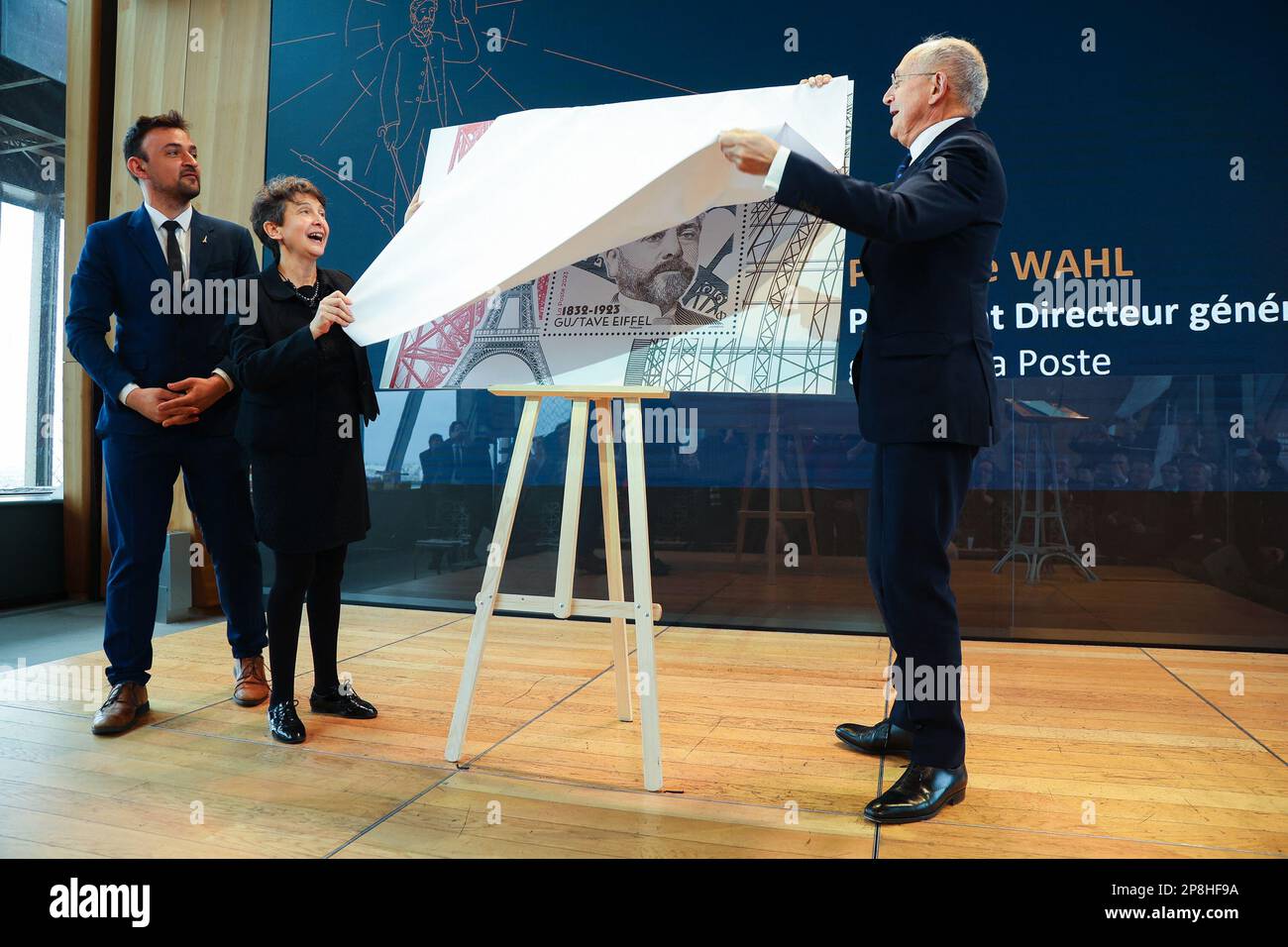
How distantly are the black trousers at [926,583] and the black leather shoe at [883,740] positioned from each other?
33cm

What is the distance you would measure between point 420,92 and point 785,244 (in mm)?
2719

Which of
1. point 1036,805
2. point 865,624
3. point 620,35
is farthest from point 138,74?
point 1036,805

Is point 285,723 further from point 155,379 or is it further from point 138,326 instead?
point 138,326

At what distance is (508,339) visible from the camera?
95.0 inches

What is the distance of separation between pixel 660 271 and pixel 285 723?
1544 millimetres

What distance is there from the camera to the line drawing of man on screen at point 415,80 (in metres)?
4.14

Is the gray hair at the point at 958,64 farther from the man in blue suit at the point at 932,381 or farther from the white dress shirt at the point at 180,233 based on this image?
the white dress shirt at the point at 180,233

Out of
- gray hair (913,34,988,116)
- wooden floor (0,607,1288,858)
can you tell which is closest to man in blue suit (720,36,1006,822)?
gray hair (913,34,988,116)

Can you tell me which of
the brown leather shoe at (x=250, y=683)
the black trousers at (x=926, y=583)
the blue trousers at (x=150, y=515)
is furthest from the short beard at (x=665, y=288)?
the brown leather shoe at (x=250, y=683)

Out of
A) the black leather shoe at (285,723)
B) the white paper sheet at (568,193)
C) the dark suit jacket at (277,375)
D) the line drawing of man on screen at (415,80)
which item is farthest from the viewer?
the line drawing of man on screen at (415,80)

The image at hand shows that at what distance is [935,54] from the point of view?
74.4 inches

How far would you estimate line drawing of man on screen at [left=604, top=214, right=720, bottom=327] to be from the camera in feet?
7.27

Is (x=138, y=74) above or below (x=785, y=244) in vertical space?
above
